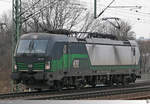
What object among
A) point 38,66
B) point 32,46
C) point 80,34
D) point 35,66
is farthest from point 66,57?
point 80,34

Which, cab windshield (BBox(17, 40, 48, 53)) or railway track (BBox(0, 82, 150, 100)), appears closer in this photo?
railway track (BBox(0, 82, 150, 100))

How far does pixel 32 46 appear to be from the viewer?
17.0 meters

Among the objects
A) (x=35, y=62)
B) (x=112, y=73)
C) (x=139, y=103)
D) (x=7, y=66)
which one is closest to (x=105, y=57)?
(x=112, y=73)

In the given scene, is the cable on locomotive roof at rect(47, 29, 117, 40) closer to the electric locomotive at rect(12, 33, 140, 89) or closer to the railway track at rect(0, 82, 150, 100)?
the electric locomotive at rect(12, 33, 140, 89)

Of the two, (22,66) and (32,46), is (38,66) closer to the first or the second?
(22,66)

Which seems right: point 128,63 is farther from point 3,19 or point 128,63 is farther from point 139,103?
point 3,19

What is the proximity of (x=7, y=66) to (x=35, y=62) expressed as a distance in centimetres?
2465

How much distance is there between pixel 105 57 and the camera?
20.6 meters

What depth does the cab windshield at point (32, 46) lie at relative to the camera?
54.8ft

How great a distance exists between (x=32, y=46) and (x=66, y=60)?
1971 millimetres

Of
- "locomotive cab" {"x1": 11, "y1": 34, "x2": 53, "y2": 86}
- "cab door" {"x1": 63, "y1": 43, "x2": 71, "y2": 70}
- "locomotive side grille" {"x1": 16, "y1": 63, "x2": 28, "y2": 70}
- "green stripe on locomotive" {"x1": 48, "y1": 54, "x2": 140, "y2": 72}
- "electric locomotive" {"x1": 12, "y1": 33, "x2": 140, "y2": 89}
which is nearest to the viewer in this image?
"locomotive cab" {"x1": 11, "y1": 34, "x2": 53, "y2": 86}

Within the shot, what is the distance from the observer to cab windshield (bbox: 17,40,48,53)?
16703 mm

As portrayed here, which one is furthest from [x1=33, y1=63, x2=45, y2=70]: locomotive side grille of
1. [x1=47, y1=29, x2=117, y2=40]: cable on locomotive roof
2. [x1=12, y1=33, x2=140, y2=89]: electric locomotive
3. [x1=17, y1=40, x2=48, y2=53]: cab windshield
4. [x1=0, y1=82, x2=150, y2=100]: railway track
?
[x1=47, y1=29, x2=117, y2=40]: cable on locomotive roof

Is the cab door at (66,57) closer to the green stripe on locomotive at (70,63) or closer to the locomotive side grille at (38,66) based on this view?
the green stripe on locomotive at (70,63)
